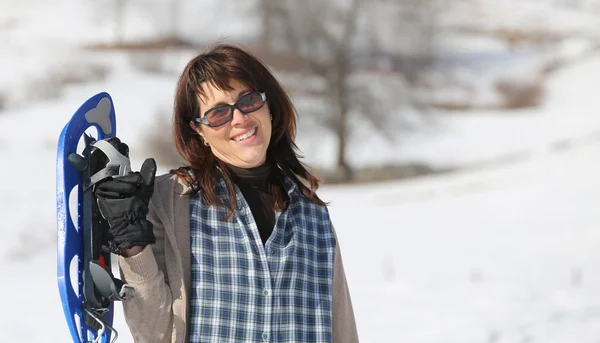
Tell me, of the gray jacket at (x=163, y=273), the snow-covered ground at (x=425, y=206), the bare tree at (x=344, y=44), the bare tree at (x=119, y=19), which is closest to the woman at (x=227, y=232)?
the gray jacket at (x=163, y=273)

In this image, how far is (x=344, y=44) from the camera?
2188 centimetres

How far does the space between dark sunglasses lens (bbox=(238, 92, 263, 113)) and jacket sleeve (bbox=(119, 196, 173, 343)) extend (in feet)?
1.05

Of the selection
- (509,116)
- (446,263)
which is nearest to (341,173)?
(509,116)

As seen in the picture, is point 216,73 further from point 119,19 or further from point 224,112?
point 119,19

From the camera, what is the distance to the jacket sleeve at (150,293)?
1854 millimetres

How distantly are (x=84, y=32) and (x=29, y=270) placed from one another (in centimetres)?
2042

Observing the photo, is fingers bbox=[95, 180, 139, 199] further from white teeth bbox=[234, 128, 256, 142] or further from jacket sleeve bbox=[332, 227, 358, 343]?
jacket sleeve bbox=[332, 227, 358, 343]

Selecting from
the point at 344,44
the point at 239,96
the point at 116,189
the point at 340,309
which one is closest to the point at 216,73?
the point at 239,96

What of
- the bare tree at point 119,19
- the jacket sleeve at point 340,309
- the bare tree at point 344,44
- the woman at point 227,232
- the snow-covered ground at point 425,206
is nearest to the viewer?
the woman at point 227,232

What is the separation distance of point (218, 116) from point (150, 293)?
0.45 metres

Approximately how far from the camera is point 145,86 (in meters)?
26.3

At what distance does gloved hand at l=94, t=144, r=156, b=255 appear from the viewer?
5.90ft

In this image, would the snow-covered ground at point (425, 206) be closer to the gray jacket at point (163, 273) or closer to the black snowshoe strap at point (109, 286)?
the gray jacket at point (163, 273)

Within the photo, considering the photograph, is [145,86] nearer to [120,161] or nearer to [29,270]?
[29,270]
